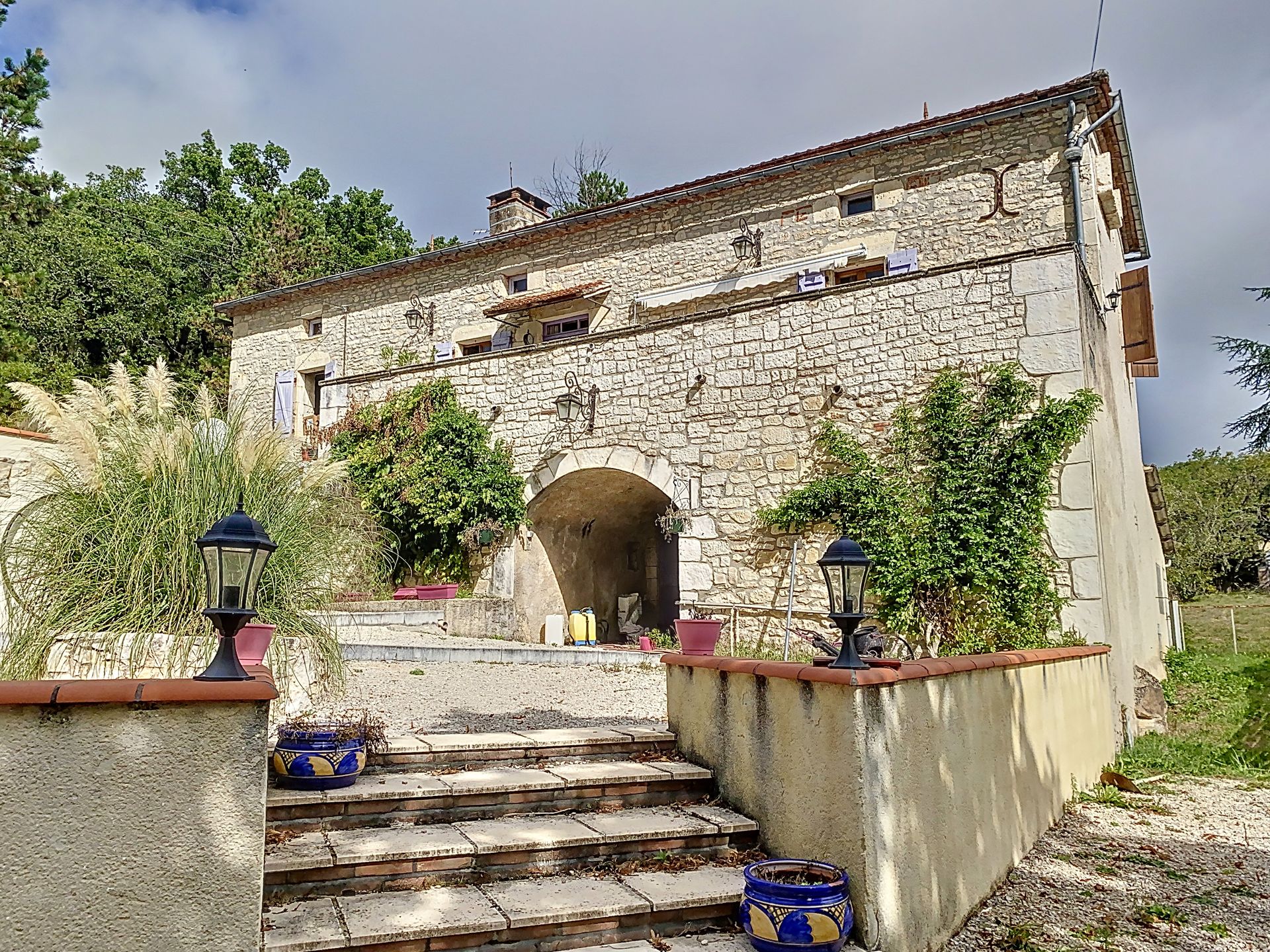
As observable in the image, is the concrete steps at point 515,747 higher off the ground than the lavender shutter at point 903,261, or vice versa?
the lavender shutter at point 903,261

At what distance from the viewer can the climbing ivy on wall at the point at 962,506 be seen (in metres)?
8.25

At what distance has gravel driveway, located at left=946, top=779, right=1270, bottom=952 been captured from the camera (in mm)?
3346

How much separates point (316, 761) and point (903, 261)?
34.1 ft

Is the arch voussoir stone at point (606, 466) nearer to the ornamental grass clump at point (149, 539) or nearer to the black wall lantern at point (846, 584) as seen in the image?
the ornamental grass clump at point (149, 539)

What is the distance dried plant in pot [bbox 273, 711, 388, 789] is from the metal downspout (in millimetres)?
9876

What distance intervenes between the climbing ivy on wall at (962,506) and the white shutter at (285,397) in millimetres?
11414

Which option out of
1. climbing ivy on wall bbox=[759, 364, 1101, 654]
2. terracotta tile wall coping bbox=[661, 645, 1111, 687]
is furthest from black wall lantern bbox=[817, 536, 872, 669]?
climbing ivy on wall bbox=[759, 364, 1101, 654]

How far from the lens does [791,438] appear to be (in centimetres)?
988

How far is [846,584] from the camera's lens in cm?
347

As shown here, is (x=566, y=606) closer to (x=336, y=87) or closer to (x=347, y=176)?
(x=336, y=87)

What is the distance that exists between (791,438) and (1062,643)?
11.4ft

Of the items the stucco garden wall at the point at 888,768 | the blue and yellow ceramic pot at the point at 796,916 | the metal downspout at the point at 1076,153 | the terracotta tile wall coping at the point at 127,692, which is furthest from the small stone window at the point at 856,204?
the terracotta tile wall coping at the point at 127,692

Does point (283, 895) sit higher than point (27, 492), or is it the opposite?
point (27, 492)

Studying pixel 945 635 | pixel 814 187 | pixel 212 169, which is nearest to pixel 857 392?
pixel 945 635
